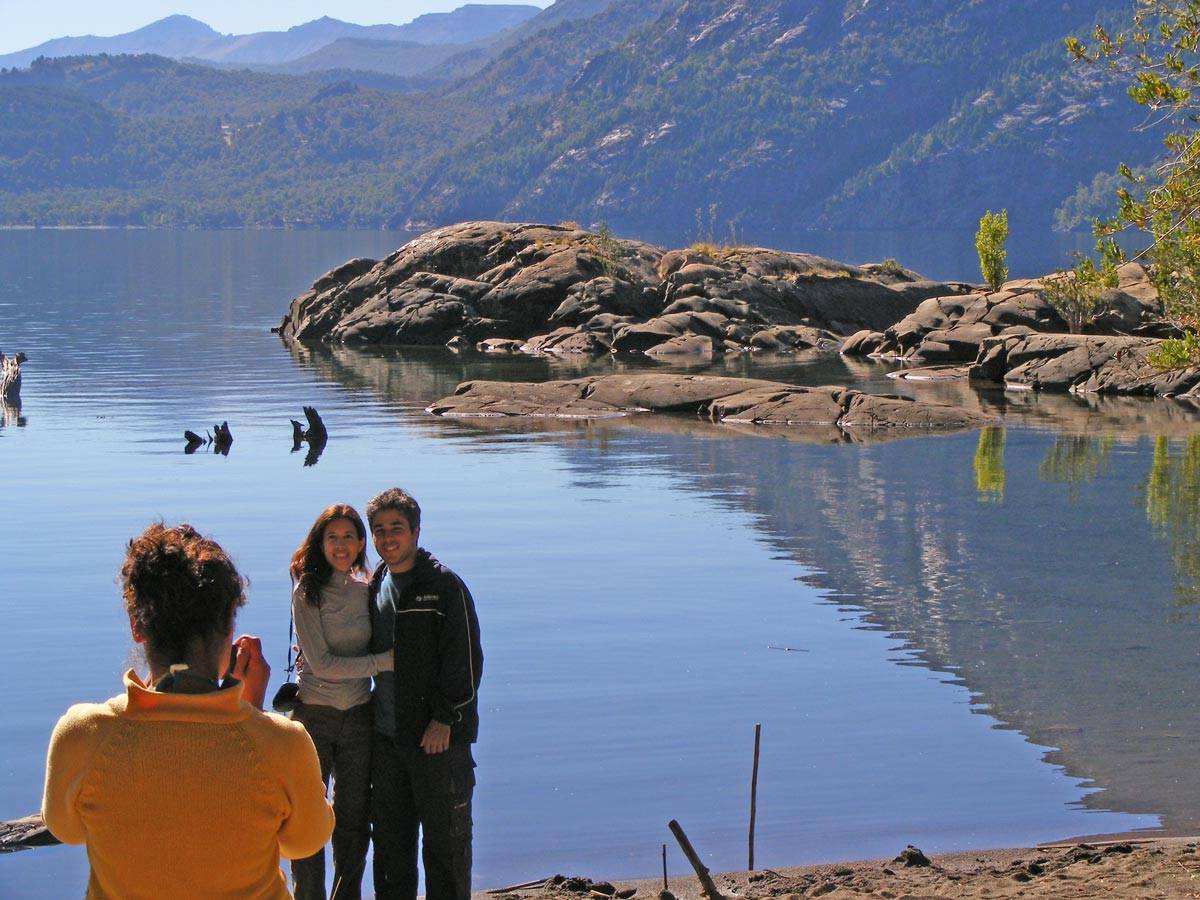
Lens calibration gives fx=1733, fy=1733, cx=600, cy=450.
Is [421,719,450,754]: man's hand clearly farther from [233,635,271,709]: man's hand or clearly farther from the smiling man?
[233,635,271,709]: man's hand

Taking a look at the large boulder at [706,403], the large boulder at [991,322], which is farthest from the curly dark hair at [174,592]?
the large boulder at [991,322]

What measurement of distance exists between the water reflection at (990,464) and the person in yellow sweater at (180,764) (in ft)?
65.2

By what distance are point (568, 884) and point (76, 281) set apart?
117 m

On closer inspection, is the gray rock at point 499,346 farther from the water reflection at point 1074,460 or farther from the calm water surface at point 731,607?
the water reflection at point 1074,460

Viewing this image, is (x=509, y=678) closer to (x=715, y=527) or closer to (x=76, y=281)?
(x=715, y=527)


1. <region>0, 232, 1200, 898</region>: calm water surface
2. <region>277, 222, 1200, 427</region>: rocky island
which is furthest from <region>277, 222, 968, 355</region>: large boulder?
<region>0, 232, 1200, 898</region>: calm water surface

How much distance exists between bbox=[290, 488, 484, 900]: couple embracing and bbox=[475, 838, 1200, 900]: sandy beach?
4.61 feet

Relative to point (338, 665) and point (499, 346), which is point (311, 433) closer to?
point (338, 665)

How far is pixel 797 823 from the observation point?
1023 cm

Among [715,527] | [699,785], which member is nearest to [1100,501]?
[715,527]

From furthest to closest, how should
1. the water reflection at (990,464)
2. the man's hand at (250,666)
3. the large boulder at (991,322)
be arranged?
the large boulder at (991,322)
the water reflection at (990,464)
the man's hand at (250,666)

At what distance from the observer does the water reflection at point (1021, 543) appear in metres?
12.3

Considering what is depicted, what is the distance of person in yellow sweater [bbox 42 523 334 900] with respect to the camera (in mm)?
4059

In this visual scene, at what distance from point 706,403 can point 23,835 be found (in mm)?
27114
